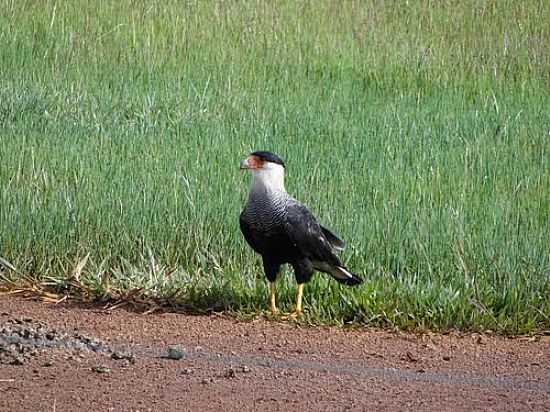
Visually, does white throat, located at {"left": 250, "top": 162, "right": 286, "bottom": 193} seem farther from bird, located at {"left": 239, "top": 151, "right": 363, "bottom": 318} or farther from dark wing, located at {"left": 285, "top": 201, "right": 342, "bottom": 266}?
dark wing, located at {"left": 285, "top": 201, "right": 342, "bottom": 266}

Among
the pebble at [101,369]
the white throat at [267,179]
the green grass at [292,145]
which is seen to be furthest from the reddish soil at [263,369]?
the white throat at [267,179]

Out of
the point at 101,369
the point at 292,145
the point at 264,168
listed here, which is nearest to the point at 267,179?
the point at 264,168

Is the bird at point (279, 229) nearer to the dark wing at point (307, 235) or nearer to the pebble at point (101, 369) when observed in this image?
the dark wing at point (307, 235)

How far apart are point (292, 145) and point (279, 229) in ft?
9.55

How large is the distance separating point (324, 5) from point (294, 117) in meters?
4.28

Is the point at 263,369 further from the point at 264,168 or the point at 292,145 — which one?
the point at 292,145

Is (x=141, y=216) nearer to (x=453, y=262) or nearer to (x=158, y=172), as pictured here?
(x=158, y=172)

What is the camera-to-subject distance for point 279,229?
5.84 metres

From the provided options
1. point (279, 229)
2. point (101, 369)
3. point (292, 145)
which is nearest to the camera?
point (101, 369)

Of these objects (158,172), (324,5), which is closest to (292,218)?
(158,172)

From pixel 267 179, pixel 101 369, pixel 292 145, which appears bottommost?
pixel 101 369

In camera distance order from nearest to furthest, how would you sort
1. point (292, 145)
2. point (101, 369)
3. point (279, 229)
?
point (101, 369) → point (279, 229) → point (292, 145)

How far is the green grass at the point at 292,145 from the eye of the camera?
6.45 metres

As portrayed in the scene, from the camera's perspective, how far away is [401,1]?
1416 cm
